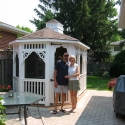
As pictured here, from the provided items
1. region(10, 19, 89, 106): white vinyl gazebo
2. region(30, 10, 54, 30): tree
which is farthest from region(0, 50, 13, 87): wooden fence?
region(30, 10, 54, 30): tree

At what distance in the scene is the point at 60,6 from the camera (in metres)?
23.5

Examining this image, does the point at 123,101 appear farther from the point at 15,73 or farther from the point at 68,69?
the point at 15,73

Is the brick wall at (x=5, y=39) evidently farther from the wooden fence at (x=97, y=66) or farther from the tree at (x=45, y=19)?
the wooden fence at (x=97, y=66)

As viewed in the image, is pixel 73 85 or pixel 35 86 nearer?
pixel 73 85

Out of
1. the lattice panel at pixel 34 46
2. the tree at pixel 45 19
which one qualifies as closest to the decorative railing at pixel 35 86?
the lattice panel at pixel 34 46

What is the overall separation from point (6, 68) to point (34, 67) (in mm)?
1283

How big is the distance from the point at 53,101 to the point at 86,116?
4.81 ft

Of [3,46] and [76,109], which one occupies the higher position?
[3,46]

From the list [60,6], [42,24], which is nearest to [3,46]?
[42,24]

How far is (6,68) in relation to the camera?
8.67 m

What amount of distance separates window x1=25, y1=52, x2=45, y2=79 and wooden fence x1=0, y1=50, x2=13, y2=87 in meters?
1.18

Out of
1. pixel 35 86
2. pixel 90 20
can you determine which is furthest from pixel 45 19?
pixel 35 86

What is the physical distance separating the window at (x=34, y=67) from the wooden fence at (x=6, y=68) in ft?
3.86

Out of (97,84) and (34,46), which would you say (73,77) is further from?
(97,84)
